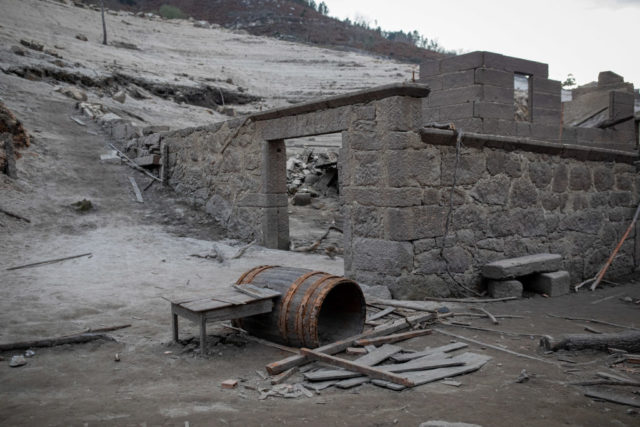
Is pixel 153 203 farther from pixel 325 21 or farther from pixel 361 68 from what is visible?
pixel 325 21

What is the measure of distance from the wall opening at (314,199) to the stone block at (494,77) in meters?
4.12

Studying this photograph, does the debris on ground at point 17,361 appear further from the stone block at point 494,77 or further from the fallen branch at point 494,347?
the stone block at point 494,77

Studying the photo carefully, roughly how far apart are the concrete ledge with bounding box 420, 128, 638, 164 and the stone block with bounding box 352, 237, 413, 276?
53.7 inches

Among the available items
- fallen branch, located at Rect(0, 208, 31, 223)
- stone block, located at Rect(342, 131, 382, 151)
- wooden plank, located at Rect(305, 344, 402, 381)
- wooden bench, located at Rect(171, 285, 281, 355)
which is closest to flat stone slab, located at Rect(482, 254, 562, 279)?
stone block, located at Rect(342, 131, 382, 151)

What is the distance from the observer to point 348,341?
4.45m

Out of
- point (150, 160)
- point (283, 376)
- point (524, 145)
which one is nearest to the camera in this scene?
point (283, 376)

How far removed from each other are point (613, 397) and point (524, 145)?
4.55 m

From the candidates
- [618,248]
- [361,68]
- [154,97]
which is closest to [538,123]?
[618,248]

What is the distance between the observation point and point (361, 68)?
37438 mm

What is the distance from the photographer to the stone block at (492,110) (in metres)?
10.3

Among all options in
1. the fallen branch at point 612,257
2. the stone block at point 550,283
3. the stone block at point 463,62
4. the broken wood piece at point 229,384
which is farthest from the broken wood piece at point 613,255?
the broken wood piece at point 229,384

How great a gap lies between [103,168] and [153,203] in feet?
6.62

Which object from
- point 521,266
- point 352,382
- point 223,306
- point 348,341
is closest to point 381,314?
point 348,341

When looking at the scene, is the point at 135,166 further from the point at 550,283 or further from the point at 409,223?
the point at 550,283
